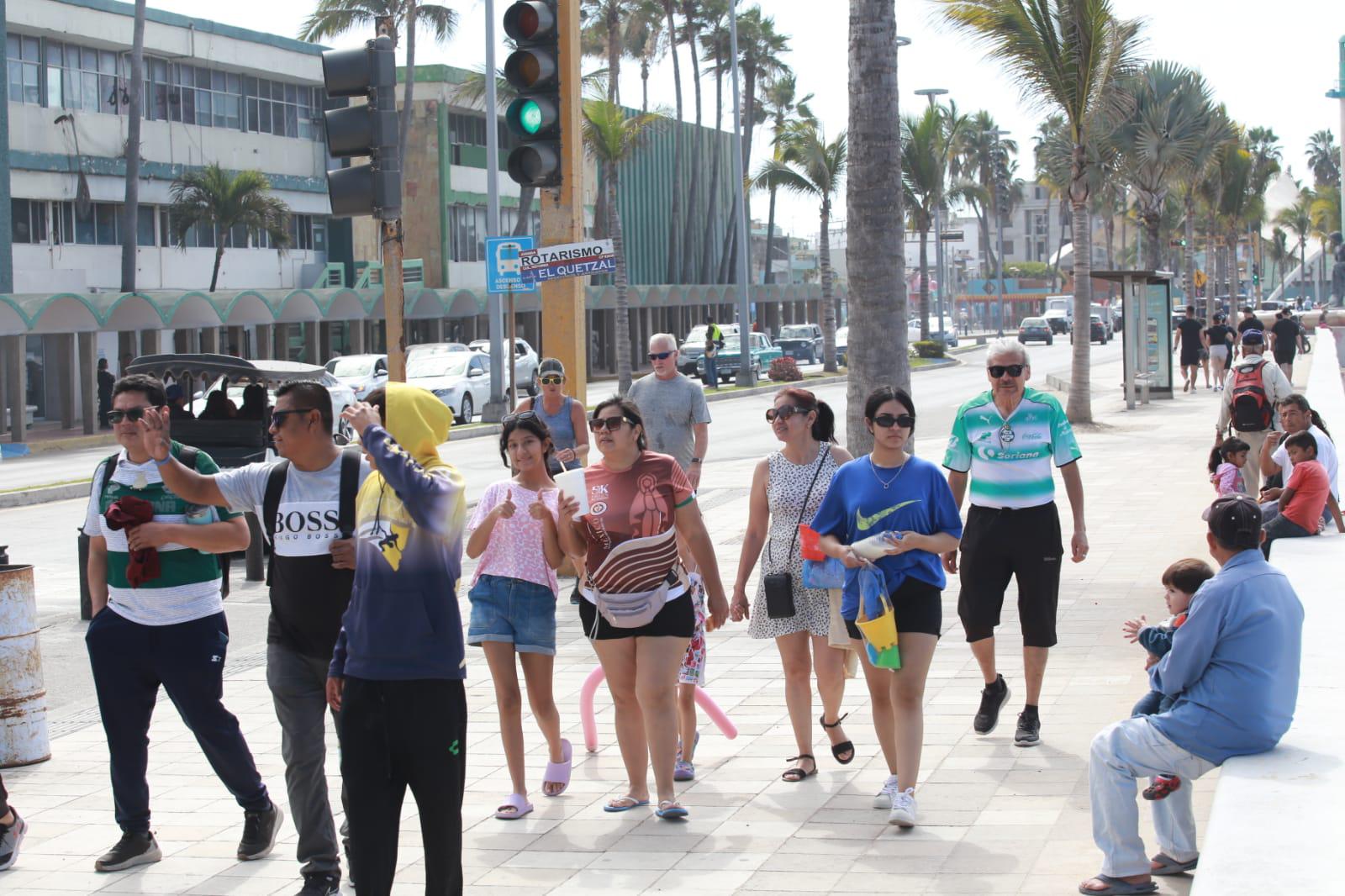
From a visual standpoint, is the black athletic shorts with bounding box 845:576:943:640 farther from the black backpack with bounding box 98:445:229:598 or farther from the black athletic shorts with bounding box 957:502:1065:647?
the black backpack with bounding box 98:445:229:598

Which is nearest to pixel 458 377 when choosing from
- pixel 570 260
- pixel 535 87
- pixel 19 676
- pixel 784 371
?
pixel 784 371

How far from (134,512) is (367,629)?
4.99 ft

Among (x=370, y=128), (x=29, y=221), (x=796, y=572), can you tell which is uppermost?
(x=29, y=221)

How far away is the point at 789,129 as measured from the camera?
5194 centimetres

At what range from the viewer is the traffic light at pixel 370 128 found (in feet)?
22.5

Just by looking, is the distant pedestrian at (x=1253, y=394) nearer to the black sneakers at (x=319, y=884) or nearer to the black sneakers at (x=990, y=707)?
the black sneakers at (x=990, y=707)

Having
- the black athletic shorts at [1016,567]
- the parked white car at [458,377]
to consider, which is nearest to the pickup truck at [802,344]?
the parked white car at [458,377]

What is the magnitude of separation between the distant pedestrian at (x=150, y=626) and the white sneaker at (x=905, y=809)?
2374mm

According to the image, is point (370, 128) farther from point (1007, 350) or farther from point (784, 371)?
point (784, 371)

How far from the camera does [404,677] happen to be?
4.60 metres

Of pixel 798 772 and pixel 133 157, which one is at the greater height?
pixel 133 157

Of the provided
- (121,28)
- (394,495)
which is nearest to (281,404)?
(394,495)

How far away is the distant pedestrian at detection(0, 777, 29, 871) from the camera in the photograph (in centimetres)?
583

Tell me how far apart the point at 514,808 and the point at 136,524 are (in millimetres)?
1850
